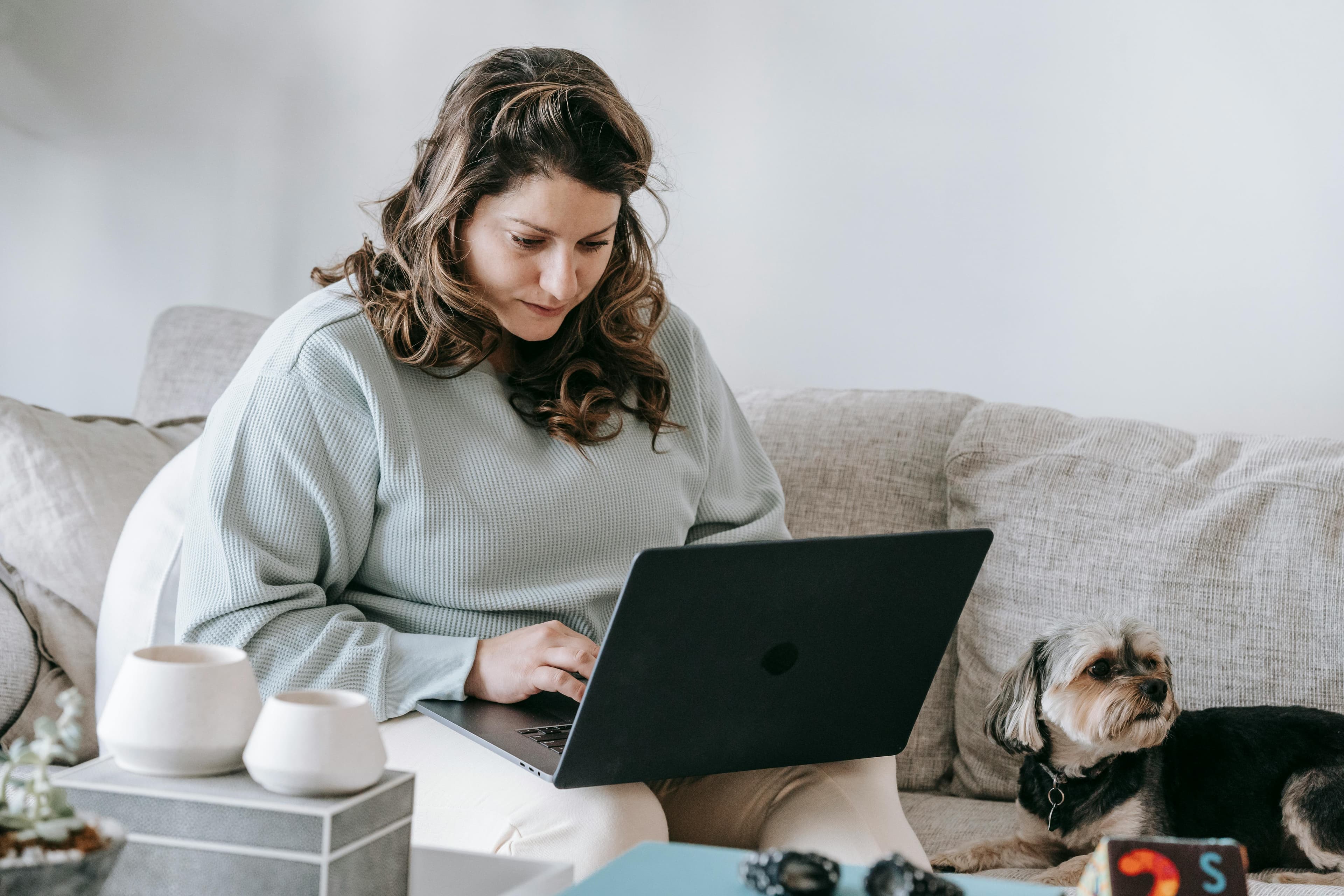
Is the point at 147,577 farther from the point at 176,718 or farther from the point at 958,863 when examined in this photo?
the point at 958,863

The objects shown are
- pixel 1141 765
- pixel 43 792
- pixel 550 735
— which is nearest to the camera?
pixel 43 792

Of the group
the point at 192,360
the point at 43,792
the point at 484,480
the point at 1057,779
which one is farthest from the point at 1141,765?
the point at 192,360

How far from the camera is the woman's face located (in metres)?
1.35

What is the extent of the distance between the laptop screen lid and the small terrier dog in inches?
15.2

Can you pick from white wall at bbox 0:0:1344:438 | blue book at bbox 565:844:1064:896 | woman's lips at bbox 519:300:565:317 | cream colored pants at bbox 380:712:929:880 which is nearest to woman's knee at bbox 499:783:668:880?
cream colored pants at bbox 380:712:929:880

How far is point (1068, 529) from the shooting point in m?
1.70

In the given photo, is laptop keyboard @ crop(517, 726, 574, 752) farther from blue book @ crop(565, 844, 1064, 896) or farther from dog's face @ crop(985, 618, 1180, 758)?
dog's face @ crop(985, 618, 1180, 758)

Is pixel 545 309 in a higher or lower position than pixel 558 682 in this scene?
higher

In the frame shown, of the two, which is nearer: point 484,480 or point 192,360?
point 484,480

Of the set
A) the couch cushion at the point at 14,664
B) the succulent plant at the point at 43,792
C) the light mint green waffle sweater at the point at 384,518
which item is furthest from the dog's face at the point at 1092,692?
the couch cushion at the point at 14,664

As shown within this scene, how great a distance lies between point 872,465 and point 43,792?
4.64 feet

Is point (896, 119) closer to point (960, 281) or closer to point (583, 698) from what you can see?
point (960, 281)

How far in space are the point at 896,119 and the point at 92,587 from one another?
4.97ft

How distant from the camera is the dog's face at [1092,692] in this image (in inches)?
55.7
